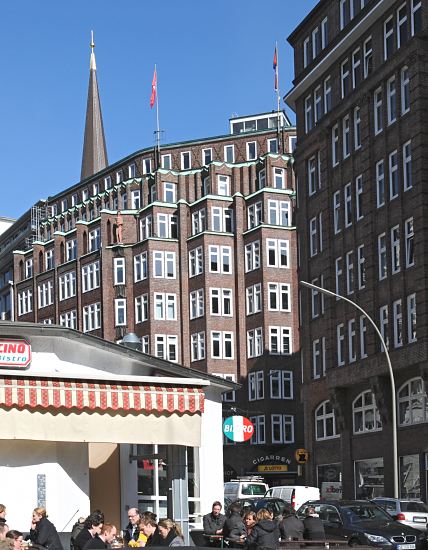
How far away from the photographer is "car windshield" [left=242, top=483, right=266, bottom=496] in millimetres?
50875

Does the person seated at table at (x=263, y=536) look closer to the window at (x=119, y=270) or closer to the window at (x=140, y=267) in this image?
the window at (x=140, y=267)

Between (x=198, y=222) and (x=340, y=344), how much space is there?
95.3 feet

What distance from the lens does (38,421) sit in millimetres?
17984

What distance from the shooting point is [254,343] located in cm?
7806

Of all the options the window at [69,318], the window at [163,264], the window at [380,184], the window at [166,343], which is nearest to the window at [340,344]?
the window at [380,184]

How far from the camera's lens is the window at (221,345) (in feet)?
258

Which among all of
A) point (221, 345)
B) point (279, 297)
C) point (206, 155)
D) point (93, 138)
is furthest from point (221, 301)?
point (93, 138)

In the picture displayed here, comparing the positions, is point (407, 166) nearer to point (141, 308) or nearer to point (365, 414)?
point (365, 414)

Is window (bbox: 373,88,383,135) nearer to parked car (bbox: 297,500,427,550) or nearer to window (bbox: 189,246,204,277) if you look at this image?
parked car (bbox: 297,500,427,550)

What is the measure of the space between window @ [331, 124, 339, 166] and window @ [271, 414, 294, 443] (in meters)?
24.5

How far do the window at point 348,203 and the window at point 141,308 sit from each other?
29.1m

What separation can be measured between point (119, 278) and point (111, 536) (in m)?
70.3

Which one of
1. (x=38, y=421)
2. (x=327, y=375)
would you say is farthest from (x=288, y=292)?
(x=38, y=421)

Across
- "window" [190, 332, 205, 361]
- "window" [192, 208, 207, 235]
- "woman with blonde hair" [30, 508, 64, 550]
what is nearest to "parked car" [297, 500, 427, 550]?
"woman with blonde hair" [30, 508, 64, 550]
